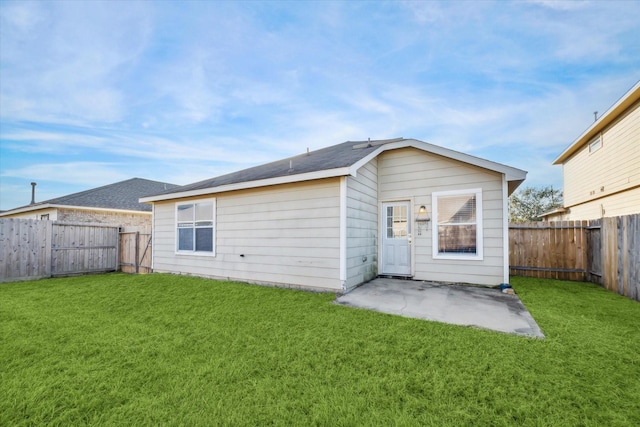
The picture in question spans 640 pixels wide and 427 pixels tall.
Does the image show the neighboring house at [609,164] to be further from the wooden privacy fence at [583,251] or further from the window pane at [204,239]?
the window pane at [204,239]

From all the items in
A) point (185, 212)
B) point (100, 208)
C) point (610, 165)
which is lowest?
point (185, 212)

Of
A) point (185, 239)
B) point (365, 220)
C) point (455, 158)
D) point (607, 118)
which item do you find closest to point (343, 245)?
point (365, 220)

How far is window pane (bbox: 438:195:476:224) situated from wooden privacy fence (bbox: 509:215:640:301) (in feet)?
9.10

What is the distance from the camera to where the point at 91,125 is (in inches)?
546

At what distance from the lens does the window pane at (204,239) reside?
7917 mm

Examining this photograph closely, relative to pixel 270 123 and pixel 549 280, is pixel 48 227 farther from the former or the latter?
pixel 549 280

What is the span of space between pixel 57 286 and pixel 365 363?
8749 mm

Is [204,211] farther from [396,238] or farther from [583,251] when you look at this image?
[583,251]

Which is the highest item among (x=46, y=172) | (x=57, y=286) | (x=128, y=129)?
(x=128, y=129)

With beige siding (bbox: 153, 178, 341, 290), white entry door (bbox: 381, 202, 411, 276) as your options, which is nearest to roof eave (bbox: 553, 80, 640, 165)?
white entry door (bbox: 381, 202, 411, 276)

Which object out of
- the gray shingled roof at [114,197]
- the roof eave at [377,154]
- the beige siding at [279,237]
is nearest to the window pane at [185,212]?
the beige siding at [279,237]

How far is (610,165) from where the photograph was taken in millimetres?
10148

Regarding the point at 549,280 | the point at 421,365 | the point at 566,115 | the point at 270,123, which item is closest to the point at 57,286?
the point at 421,365

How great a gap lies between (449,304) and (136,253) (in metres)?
10.6
